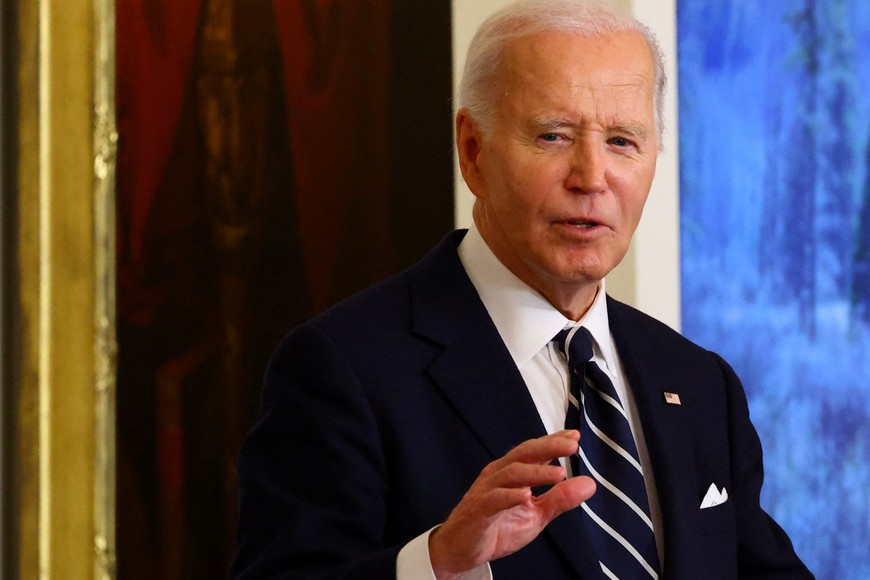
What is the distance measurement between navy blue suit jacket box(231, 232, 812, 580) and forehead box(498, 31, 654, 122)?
282 mm

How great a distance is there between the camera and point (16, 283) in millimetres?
1969

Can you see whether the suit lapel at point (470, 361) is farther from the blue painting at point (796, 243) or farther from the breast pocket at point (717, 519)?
the blue painting at point (796, 243)

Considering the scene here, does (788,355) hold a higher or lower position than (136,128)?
→ lower

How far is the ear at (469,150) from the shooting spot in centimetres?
188

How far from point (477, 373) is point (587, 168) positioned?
0.32m

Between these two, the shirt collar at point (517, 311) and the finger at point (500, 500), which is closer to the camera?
the finger at point (500, 500)

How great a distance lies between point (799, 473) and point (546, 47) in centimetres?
129

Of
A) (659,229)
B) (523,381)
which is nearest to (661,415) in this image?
(523,381)

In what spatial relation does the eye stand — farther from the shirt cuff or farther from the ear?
→ the shirt cuff

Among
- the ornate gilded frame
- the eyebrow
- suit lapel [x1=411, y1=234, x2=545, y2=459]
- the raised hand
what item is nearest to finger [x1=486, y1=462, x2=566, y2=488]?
the raised hand

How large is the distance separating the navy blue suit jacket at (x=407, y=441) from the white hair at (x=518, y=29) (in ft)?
0.73

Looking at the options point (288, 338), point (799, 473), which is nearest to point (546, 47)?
point (288, 338)

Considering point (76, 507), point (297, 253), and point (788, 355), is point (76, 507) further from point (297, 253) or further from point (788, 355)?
point (788, 355)

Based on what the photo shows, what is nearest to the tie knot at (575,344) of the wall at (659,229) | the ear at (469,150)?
the ear at (469,150)
